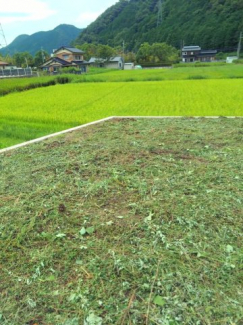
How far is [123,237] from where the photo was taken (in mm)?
2076

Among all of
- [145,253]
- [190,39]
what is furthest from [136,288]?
[190,39]

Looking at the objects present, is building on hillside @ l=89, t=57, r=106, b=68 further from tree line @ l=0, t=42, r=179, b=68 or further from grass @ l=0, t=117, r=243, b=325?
grass @ l=0, t=117, r=243, b=325

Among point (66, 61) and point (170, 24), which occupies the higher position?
point (170, 24)

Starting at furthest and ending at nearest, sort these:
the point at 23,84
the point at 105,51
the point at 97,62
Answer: the point at 97,62 → the point at 105,51 → the point at 23,84

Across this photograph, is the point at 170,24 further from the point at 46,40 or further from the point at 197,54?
the point at 46,40

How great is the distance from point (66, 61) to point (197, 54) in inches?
1259

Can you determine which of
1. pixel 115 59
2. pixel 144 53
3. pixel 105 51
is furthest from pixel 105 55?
pixel 144 53

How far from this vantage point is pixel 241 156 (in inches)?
136

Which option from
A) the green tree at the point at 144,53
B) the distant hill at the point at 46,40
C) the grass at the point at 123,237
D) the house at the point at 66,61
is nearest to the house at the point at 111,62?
the green tree at the point at 144,53

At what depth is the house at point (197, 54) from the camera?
57.4 metres

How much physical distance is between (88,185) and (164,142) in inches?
69.4

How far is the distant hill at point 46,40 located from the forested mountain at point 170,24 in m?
28.1

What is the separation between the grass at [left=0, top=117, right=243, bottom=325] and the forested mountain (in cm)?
6086

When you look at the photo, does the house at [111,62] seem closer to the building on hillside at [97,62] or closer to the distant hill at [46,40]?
the building on hillside at [97,62]
